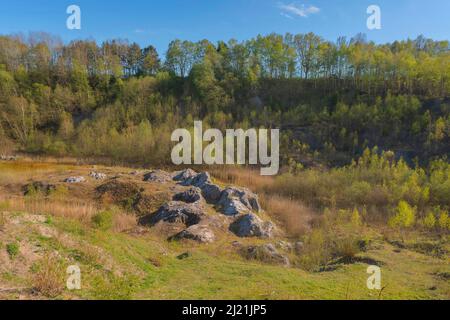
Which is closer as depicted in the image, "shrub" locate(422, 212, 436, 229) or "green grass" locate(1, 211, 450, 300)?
"green grass" locate(1, 211, 450, 300)

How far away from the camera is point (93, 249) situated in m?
8.44

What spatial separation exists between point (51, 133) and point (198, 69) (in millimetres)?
25968

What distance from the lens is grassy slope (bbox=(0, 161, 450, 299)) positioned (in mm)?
6863

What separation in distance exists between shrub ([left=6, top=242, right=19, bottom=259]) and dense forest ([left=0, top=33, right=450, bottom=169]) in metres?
27.5

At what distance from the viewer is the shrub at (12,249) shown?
7111mm

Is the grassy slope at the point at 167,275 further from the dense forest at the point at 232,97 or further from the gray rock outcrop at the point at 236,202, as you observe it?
the dense forest at the point at 232,97

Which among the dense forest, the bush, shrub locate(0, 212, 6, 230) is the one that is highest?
the dense forest

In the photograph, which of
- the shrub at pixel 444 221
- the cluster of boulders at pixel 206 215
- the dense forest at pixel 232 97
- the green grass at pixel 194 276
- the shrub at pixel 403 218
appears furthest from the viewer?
the dense forest at pixel 232 97

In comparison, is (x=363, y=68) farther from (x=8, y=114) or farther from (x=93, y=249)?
(x=8, y=114)

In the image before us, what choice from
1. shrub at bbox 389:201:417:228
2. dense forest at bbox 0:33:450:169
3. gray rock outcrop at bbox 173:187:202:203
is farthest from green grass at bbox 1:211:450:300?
dense forest at bbox 0:33:450:169

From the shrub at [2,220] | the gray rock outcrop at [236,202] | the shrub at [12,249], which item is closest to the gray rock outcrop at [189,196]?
the gray rock outcrop at [236,202]

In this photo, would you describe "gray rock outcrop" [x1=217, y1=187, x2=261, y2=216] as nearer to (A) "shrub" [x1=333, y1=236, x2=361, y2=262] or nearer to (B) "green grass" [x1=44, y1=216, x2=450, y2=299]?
(B) "green grass" [x1=44, y1=216, x2=450, y2=299]

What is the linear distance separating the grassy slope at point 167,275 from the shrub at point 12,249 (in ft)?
0.36

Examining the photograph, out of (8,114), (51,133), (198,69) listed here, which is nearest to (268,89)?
(198,69)
